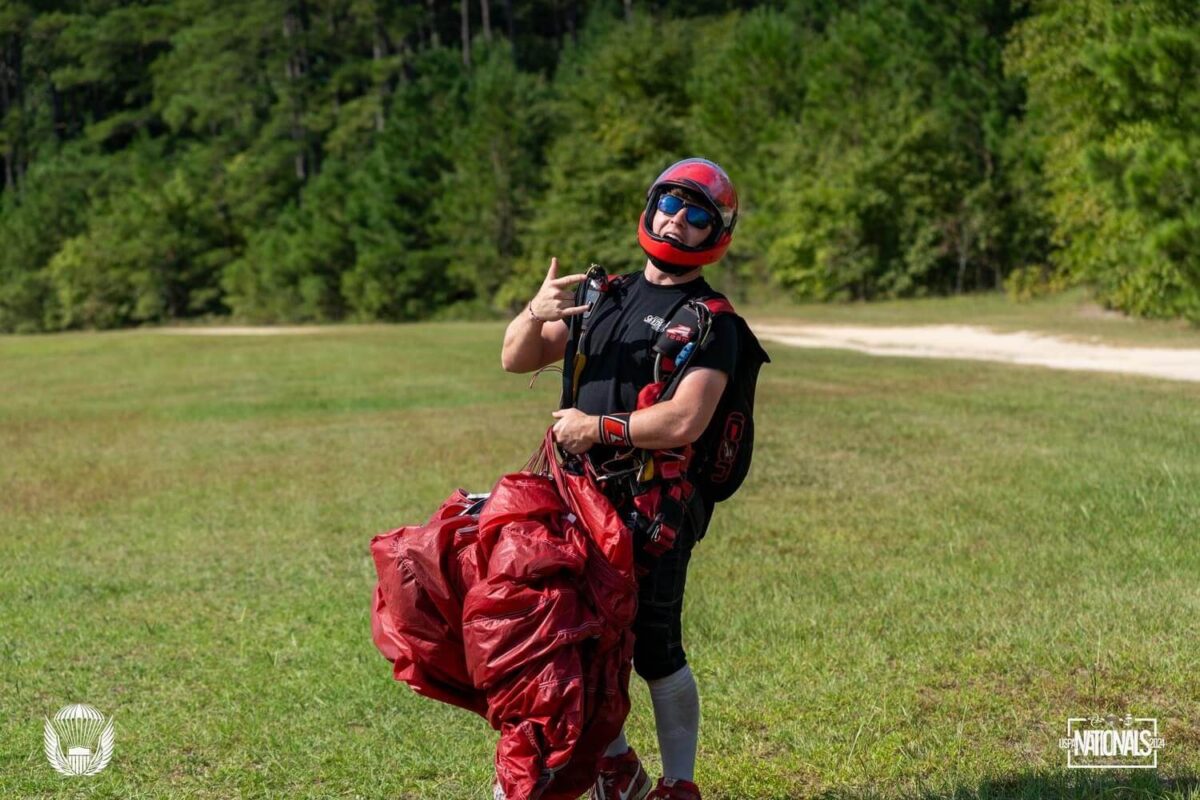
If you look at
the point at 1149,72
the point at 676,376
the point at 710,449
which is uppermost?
the point at 1149,72

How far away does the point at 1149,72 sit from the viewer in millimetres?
27344

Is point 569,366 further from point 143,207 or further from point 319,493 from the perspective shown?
point 143,207

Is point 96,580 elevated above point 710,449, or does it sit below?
below

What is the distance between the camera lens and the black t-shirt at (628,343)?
169 inches

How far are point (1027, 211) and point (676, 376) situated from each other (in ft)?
170

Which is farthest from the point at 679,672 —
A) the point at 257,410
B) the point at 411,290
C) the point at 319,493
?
the point at 411,290

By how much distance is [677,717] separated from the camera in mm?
4520

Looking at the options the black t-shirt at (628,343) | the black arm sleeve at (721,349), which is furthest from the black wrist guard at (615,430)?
the black arm sleeve at (721,349)

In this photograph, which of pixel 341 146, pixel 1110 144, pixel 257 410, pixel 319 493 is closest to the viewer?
pixel 319 493

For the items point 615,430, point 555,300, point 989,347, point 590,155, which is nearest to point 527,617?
point 615,430

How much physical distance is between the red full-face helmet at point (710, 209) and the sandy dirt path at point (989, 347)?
17.0 meters

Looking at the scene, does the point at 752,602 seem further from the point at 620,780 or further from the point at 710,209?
the point at 710,209

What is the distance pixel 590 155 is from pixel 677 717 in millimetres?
61486

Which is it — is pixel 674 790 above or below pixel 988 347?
above
